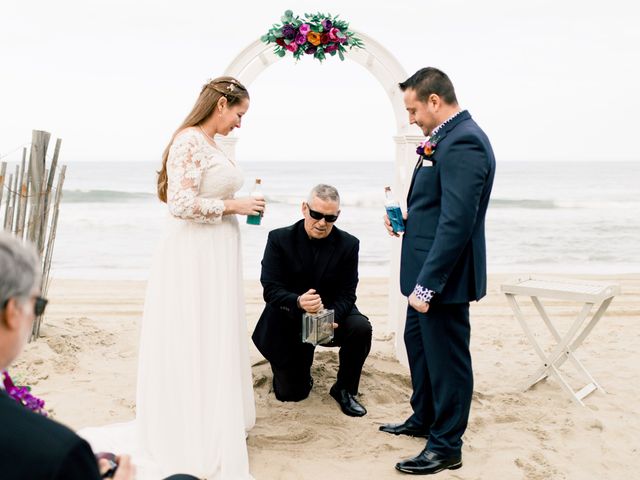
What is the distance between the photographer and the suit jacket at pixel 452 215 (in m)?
3.42

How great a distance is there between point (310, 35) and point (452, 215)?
2068 mm

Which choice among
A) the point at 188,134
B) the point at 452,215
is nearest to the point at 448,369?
the point at 452,215

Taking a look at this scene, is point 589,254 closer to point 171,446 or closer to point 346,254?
point 346,254

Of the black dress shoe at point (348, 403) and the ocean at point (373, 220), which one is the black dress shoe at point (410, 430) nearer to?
the black dress shoe at point (348, 403)

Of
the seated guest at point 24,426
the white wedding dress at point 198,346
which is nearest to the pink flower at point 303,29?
the white wedding dress at point 198,346

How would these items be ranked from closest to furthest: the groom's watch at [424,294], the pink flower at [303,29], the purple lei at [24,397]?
the purple lei at [24,397] < the groom's watch at [424,294] < the pink flower at [303,29]

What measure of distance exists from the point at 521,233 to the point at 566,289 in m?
12.9

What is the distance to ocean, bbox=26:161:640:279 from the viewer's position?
12.7 m

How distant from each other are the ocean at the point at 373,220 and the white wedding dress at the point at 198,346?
246 cm

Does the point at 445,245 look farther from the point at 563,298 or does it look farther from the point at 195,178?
the point at 563,298

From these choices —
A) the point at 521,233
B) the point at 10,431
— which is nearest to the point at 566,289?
the point at 10,431

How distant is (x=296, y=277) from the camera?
464cm

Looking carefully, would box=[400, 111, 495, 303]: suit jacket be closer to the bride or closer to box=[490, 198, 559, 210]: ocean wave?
the bride

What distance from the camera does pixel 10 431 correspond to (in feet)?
4.16
